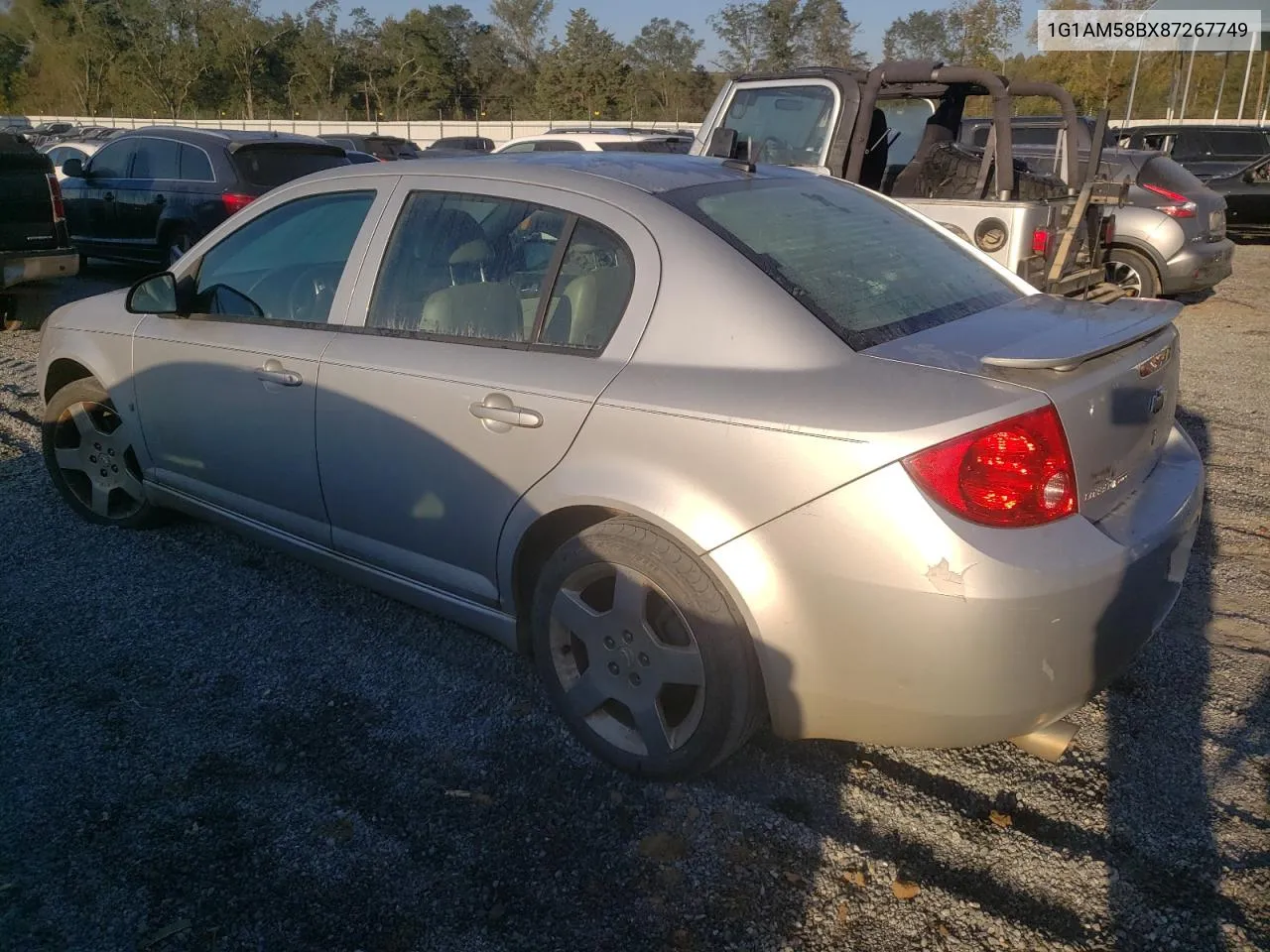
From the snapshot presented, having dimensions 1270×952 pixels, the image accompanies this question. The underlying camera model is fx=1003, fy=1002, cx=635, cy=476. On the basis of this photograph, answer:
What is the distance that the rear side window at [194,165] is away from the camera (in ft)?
33.3

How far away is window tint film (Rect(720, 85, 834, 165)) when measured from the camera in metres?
7.00

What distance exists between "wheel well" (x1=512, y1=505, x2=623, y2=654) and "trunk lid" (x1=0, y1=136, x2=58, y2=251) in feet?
26.3

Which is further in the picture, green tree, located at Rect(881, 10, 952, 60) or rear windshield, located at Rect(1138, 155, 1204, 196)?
green tree, located at Rect(881, 10, 952, 60)

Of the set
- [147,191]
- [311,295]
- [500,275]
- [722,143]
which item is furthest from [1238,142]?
[311,295]

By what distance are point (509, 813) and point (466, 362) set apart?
1301 mm

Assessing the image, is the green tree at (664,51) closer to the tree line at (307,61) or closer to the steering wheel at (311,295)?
the tree line at (307,61)

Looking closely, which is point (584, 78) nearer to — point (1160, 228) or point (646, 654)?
point (1160, 228)

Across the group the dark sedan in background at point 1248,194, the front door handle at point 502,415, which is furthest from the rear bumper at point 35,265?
the dark sedan in background at point 1248,194

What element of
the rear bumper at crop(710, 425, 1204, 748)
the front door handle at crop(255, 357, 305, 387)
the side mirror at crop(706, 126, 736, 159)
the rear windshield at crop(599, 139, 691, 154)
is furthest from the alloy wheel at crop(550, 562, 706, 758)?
the rear windshield at crop(599, 139, 691, 154)

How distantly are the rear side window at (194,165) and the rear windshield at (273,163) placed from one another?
0.34 m

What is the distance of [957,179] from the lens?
758 centimetres

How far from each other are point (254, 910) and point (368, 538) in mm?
1310

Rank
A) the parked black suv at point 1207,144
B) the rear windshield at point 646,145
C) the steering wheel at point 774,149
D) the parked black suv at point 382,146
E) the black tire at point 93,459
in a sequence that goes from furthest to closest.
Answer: the parked black suv at point 382,146, the parked black suv at point 1207,144, the rear windshield at point 646,145, the steering wheel at point 774,149, the black tire at point 93,459

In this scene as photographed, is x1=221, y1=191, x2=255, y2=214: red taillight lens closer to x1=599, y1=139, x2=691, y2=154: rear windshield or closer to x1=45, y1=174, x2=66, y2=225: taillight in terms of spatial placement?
x1=45, y1=174, x2=66, y2=225: taillight
